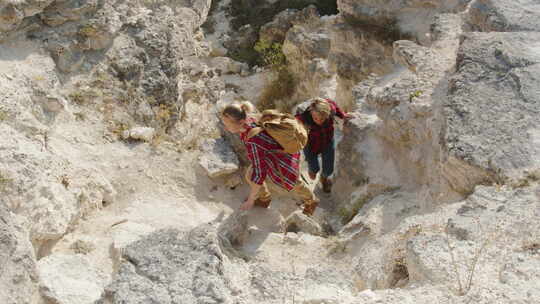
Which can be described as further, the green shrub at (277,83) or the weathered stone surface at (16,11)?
the green shrub at (277,83)

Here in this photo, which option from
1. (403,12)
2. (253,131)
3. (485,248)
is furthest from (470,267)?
(403,12)

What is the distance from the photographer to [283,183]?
21.1ft

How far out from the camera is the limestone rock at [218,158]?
7.21 meters

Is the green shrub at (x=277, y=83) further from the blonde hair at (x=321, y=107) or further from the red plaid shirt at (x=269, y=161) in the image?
the red plaid shirt at (x=269, y=161)

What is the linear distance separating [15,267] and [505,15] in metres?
6.76

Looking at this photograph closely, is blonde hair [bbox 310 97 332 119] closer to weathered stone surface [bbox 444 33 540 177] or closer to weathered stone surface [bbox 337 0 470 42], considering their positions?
weathered stone surface [bbox 444 33 540 177]

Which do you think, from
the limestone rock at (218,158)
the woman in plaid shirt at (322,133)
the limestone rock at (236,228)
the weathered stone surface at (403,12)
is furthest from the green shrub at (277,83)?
the limestone rock at (236,228)

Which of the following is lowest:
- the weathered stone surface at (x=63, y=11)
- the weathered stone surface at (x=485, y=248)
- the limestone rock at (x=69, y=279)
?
the limestone rock at (x=69, y=279)

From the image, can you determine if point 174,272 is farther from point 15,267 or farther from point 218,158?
point 218,158

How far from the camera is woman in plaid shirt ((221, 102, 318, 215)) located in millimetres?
5887

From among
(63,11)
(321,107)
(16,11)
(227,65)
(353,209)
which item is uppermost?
(16,11)

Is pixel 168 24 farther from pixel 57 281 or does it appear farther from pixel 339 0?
pixel 57 281

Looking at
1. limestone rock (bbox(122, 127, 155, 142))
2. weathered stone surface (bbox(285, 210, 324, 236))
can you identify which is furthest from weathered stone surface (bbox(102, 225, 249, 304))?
limestone rock (bbox(122, 127, 155, 142))

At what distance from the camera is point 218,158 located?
24.2 feet
